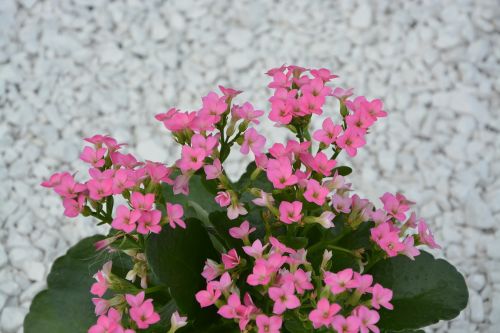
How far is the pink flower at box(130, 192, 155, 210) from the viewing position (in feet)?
2.83

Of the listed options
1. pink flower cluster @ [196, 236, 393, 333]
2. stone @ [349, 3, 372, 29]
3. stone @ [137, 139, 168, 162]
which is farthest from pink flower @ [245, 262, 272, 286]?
stone @ [349, 3, 372, 29]

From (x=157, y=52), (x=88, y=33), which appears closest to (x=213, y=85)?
(x=157, y=52)

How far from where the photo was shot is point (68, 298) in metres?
1.13

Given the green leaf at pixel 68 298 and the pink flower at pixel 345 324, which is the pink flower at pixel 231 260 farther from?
the green leaf at pixel 68 298

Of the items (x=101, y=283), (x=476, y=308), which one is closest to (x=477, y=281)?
(x=476, y=308)

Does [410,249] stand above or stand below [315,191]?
below

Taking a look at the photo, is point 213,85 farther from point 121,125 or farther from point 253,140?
point 253,140

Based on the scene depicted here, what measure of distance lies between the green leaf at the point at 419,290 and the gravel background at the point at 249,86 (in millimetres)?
659

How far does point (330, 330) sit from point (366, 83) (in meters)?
1.37

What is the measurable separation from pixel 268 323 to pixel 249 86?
1377mm

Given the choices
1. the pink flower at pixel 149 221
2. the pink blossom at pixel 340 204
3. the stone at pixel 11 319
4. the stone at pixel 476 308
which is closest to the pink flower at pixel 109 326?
the pink flower at pixel 149 221

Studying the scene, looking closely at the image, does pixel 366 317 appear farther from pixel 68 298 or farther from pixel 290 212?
pixel 68 298

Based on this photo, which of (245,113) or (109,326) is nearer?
(109,326)

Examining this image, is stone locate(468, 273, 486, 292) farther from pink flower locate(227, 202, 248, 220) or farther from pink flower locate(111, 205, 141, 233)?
pink flower locate(111, 205, 141, 233)
